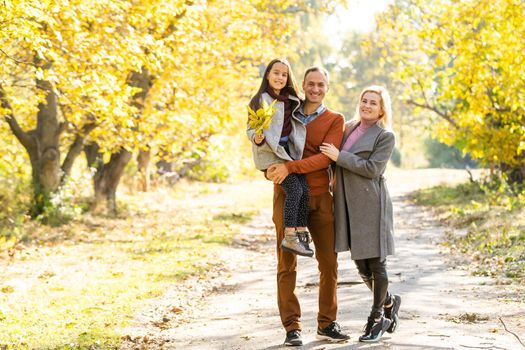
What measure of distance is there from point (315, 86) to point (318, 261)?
150 cm

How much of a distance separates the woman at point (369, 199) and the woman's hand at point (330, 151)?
0.02 meters

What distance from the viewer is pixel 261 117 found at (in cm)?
623

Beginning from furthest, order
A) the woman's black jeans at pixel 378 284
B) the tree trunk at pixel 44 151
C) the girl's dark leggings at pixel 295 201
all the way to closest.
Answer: the tree trunk at pixel 44 151 → the woman's black jeans at pixel 378 284 → the girl's dark leggings at pixel 295 201

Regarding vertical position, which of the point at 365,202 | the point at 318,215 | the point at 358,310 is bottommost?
the point at 358,310

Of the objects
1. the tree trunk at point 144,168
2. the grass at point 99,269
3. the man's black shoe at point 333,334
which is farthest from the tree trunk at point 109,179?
the man's black shoe at point 333,334

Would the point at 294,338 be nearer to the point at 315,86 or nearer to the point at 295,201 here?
the point at 295,201

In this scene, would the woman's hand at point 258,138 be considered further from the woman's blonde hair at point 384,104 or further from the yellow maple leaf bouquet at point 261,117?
the woman's blonde hair at point 384,104

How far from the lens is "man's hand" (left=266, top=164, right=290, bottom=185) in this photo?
6.29 metres

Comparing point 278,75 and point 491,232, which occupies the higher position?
point 278,75

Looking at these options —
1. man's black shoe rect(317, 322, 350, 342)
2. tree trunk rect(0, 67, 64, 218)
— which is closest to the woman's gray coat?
man's black shoe rect(317, 322, 350, 342)

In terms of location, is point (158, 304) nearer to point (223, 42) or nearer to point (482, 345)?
point (482, 345)

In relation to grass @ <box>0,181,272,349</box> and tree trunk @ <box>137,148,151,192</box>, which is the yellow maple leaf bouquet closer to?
grass @ <box>0,181,272,349</box>

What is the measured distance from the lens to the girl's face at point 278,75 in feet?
21.1

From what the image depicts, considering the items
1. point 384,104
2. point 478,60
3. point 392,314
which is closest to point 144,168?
point 478,60
